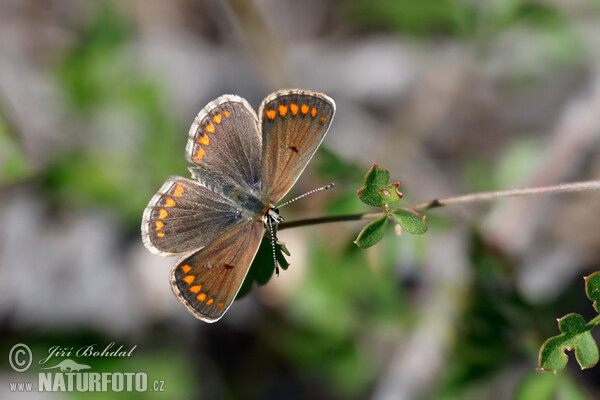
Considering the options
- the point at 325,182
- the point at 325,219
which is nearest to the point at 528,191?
the point at 325,219

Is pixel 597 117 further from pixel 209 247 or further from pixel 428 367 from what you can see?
pixel 209 247

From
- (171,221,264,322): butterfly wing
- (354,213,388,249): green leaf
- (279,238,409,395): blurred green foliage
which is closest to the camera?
(354,213,388,249): green leaf

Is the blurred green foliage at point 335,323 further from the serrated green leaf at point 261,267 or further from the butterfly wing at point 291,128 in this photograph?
the serrated green leaf at point 261,267

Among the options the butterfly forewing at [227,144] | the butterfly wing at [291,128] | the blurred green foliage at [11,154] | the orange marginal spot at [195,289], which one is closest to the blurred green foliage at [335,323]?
the butterfly forewing at [227,144]

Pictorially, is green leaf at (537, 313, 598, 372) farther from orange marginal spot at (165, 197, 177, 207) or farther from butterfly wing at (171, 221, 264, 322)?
orange marginal spot at (165, 197, 177, 207)

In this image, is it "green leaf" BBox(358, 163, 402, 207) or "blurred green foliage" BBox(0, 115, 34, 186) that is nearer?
"green leaf" BBox(358, 163, 402, 207)

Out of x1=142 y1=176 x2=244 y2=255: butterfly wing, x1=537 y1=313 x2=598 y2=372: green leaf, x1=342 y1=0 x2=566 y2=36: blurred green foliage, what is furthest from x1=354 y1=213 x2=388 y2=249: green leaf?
x1=342 y1=0 x2=566 y2=36: blurred green foliage

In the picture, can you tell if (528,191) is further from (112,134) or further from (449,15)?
(112,134)

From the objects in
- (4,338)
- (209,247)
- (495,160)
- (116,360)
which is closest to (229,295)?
(209,247)
